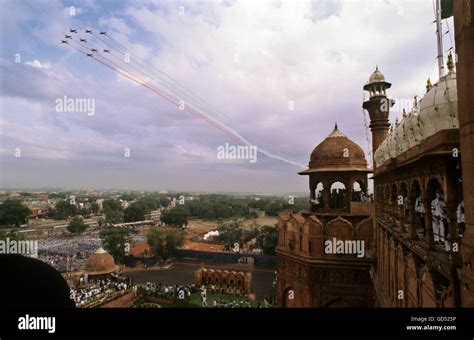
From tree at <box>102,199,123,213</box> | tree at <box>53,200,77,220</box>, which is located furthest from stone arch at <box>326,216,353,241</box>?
tree at <box>102,199,123,213</box>

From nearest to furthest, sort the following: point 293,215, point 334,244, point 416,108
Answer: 1. point 416,108
2. point 334,244
3. point 293,215

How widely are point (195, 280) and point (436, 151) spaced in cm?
1617

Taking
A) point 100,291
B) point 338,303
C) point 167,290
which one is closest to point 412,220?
point 338,303

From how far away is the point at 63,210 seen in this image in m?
15.7

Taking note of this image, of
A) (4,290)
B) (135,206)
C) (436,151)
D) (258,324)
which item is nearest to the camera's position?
(4,290)

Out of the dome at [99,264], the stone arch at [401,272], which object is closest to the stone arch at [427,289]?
the stone arch at [401,272]

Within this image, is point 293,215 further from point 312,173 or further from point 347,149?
point 347,149

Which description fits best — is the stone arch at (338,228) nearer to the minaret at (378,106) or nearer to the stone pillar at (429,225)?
the minaret at (378,106)

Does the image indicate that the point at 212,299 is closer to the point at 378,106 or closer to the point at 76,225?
the point at 76,225

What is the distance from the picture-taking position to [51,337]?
266 centimetres

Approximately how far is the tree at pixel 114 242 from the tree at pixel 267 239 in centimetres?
1033

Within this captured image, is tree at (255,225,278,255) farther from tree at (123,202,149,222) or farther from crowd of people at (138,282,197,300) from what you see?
tree at (123,202,149,222)

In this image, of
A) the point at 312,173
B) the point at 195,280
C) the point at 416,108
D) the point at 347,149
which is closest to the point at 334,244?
the point at 312,173

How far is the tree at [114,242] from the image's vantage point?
1741 cm
